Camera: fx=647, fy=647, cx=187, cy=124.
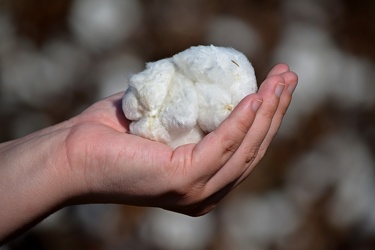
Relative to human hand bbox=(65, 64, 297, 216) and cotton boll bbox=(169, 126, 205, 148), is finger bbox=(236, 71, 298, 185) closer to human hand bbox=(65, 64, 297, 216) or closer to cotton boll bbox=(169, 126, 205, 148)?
human hand bbox=(65, 64, 297, 216)

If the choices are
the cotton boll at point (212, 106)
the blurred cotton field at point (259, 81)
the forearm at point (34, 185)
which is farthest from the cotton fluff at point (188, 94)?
the blurred cotton field at point (259, 81)

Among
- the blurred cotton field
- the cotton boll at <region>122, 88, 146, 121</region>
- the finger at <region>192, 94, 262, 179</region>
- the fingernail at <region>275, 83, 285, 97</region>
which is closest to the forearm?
the cotton boll at <region>122, 88, 146, 121</region>

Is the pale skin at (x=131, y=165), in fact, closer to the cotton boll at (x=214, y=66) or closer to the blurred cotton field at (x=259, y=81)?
the cotton boll at (x=214, y=66)

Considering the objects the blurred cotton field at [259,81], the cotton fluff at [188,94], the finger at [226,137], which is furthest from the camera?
the blurred cotton field at [259,81]

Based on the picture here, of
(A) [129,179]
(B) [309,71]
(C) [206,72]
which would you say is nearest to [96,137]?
(A) [129,179]

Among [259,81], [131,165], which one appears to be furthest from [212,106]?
[259,81]

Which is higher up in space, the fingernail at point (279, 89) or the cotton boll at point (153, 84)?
the fingernail at point (279, 89)
